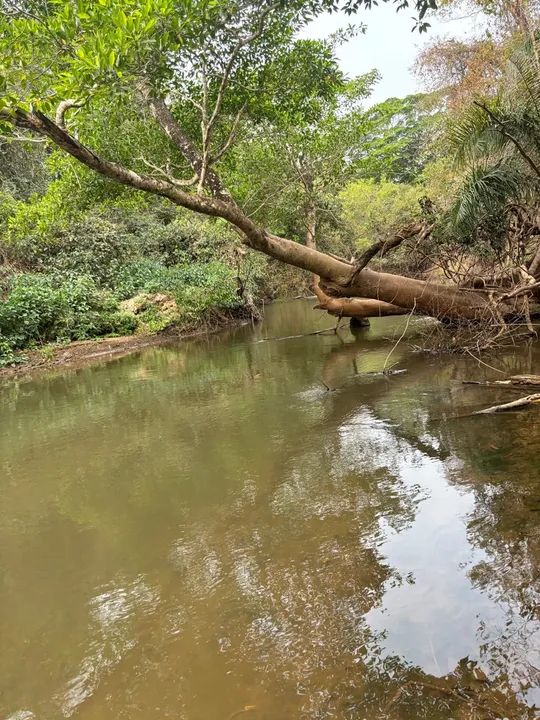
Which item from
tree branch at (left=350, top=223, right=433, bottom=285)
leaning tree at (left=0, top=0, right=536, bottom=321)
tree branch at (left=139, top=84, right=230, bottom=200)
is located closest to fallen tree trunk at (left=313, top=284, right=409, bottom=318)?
leaning tree at (left=0, top=0, right=536, bottom=321)

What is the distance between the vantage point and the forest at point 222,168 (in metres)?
6.12

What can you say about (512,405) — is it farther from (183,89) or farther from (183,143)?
(183,89)

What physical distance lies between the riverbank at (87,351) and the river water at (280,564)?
6.54 meters

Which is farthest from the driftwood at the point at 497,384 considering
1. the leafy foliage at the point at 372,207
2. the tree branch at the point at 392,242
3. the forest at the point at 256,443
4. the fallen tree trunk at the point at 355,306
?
the leafy foliage at the point at 372,207

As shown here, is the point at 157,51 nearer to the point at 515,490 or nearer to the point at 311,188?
the point at 515,490

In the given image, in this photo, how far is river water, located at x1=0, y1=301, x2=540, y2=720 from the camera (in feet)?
7.75

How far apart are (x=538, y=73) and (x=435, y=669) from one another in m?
8.62

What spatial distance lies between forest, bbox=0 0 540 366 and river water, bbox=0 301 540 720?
358 cm

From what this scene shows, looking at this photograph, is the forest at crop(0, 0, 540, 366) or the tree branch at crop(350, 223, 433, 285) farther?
the tree branch at crop(350, 223, 433, 285)

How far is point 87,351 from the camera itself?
1451 centimetres

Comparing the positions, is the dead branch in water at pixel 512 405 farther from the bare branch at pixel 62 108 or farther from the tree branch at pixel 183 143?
the bare branch at pixel 62 108

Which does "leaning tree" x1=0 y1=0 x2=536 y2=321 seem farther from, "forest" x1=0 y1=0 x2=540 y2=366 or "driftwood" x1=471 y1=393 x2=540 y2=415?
"driftwood" x1=471 y1=393 x2=540 y2=415

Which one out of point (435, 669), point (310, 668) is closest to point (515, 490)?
point (435, 669)

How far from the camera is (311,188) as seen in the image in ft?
59.9
